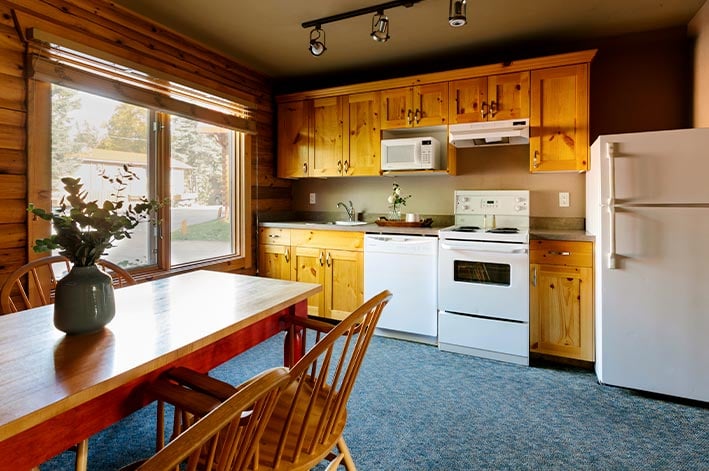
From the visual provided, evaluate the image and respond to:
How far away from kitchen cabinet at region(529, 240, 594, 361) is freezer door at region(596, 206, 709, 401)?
0.29 meters

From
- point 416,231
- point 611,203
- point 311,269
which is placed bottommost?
point 311,269

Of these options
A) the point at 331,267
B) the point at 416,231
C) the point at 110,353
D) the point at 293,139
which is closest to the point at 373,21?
the point at 416,231

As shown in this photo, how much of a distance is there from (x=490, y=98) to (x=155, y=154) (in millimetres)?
2543

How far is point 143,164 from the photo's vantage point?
289 cm

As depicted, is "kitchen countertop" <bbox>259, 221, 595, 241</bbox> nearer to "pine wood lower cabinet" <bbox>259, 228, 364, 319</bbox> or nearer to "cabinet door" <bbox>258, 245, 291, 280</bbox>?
"pine wood lower cabinet" <bbox>259, 228, 364, 319</bbox>

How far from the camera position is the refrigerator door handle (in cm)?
232

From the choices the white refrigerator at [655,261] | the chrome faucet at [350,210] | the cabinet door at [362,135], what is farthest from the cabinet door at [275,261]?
the white refrigerator at [655,261]

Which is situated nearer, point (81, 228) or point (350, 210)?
point (81, 228)

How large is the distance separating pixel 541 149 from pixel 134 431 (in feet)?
10.2

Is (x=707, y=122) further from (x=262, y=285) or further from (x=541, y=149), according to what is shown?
(x=262, y=285)

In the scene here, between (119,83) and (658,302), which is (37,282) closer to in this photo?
(119,83)

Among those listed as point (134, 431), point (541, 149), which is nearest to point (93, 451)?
point (134, 431)

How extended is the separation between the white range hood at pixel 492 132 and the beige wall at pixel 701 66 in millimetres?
1042

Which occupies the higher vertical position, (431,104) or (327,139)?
(431,104)
